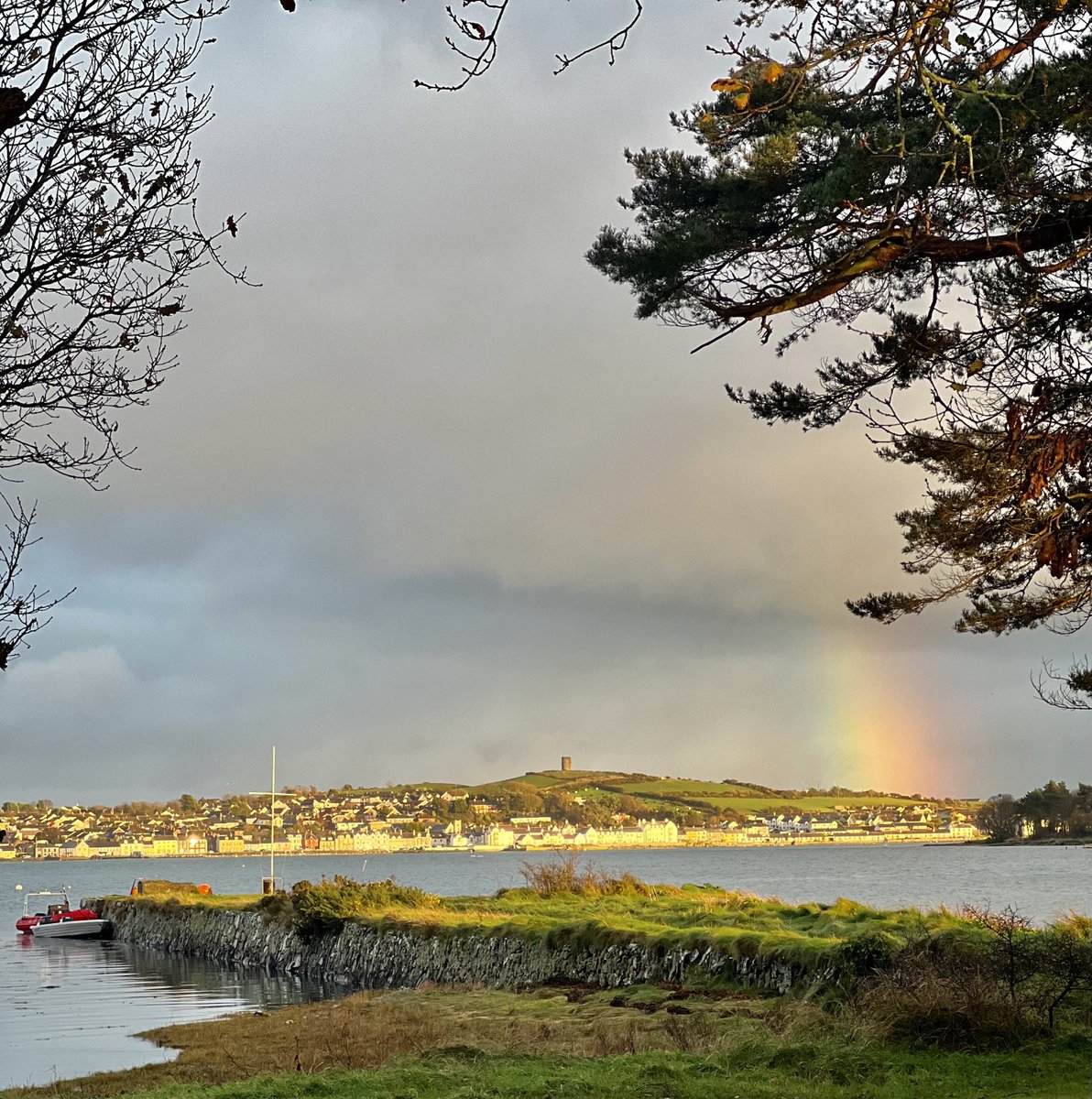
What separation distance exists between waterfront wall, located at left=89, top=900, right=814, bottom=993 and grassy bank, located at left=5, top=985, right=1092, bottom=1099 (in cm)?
80

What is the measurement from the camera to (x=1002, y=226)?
424 inches

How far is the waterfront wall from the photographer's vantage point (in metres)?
20.4

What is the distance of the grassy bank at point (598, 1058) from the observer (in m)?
11.0

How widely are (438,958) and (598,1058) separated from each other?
14.7 metres

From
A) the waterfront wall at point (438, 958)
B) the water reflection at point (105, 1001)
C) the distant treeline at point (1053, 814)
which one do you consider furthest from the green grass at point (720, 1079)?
the distant treeline at point (1053, 814)

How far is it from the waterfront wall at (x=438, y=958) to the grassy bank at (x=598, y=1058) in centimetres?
80

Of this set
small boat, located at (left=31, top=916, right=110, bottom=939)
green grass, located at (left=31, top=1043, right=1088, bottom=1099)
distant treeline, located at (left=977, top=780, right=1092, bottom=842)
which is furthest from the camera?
distant treeline, located at (left=977, top=780, right=1092, bottom=842)

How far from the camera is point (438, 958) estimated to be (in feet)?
89.2

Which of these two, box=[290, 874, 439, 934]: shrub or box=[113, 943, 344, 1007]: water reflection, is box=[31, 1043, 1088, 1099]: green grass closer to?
box=[113, 943, 344, 1007]: water reflection

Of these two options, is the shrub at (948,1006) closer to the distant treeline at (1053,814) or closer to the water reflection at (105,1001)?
the water reflection at (105,1001)

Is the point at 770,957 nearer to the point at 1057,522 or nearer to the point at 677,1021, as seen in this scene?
the point at 677,1021

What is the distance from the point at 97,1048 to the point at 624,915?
9831 millimetres

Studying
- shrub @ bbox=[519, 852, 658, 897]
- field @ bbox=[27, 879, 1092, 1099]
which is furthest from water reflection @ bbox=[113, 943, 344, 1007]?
shrub @ bbox=[519, 852, 658, 897]

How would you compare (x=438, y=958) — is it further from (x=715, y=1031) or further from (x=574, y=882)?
(x=715, y=1031)
